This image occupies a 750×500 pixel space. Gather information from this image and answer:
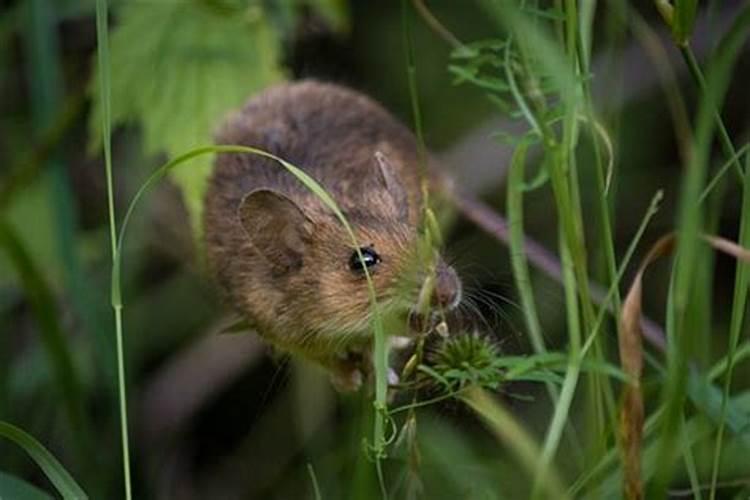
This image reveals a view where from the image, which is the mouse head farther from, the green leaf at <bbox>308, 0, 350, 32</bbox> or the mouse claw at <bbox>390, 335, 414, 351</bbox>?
the green leaf at <bbox>308, 0, 350, 32</bbox>

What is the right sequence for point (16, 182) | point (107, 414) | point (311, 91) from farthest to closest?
point (107, 414), point (16, 182), point (311, 91)

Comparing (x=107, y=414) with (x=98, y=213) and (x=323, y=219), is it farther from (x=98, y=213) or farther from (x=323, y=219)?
(x=323, y=219)

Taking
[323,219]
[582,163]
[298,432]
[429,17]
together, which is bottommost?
[298,432]

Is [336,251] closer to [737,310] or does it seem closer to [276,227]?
[276,227]

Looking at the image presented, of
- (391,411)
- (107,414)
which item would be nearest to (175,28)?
(107,414)

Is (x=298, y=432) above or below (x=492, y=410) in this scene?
below

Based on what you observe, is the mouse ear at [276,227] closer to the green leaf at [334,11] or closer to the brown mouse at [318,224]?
the brown mouse at [318,224]

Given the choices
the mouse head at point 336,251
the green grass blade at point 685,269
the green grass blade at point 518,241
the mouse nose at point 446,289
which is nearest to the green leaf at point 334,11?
the mouse head at point 336,251
